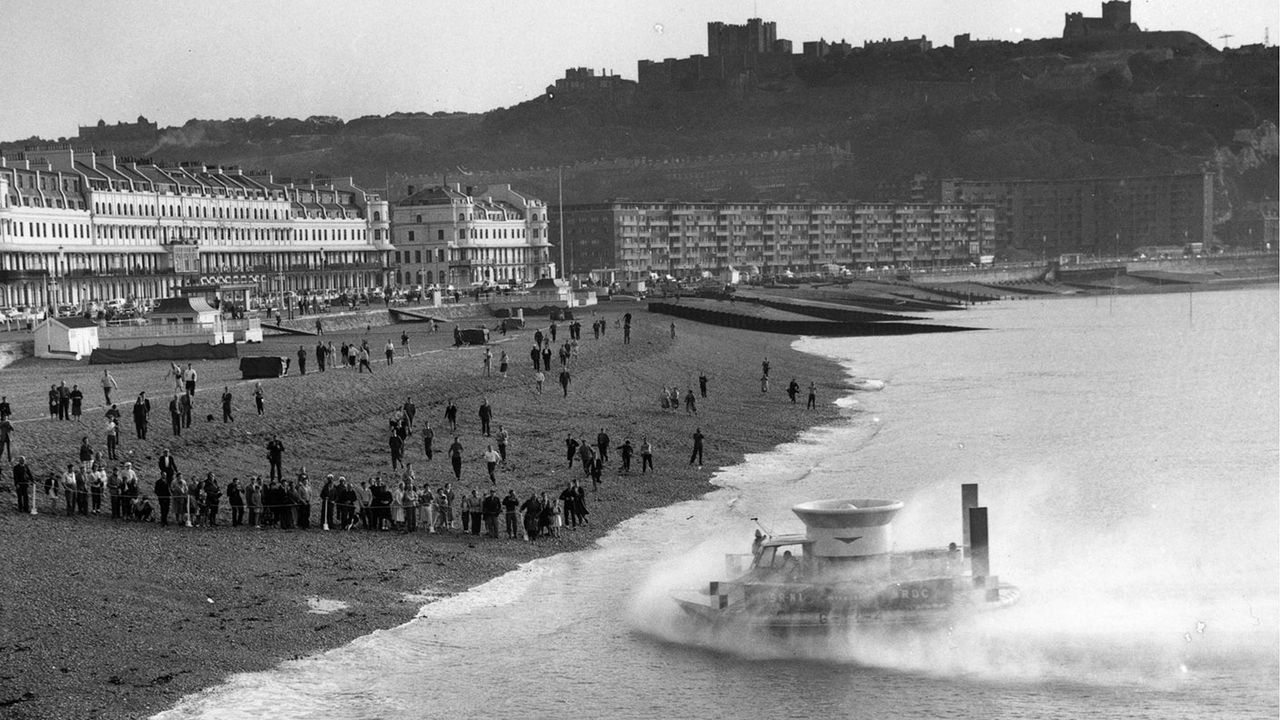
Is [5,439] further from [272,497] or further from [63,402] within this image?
[272,497]

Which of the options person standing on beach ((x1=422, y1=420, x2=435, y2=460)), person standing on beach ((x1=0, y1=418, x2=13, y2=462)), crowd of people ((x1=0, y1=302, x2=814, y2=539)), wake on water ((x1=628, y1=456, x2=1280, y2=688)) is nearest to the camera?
wake on water ((x1=628, y1=456, x2=1280, y2=688))

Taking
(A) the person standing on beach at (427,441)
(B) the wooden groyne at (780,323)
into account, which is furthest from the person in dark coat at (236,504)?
(B) the wooden groyne at (780,323)

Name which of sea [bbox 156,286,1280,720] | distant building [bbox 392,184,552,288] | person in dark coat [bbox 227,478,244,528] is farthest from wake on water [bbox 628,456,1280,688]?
distant building [bbox 392,184,552,288]

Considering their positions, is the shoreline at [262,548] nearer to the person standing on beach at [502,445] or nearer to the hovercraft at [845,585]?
the person standing on beach at [502,445]

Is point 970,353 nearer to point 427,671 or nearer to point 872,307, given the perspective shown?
point 872,307

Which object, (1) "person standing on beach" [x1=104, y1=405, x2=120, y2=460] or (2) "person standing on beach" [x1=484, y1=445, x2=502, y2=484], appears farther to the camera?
(2) "person standing on beach" [x1=484, y1=445, x2=502, y2=484]

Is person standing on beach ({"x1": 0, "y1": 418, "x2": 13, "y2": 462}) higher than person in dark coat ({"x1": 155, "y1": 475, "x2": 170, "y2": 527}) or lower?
higher

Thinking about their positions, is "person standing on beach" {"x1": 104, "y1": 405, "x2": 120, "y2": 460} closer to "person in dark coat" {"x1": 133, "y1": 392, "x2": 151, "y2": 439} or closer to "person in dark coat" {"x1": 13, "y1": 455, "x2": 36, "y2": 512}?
"person in dark coat" {"x1": 133, "y1": 392, "x2": 151, "y2": 439}

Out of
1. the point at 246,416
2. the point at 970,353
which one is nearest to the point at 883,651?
the point at 246,416
